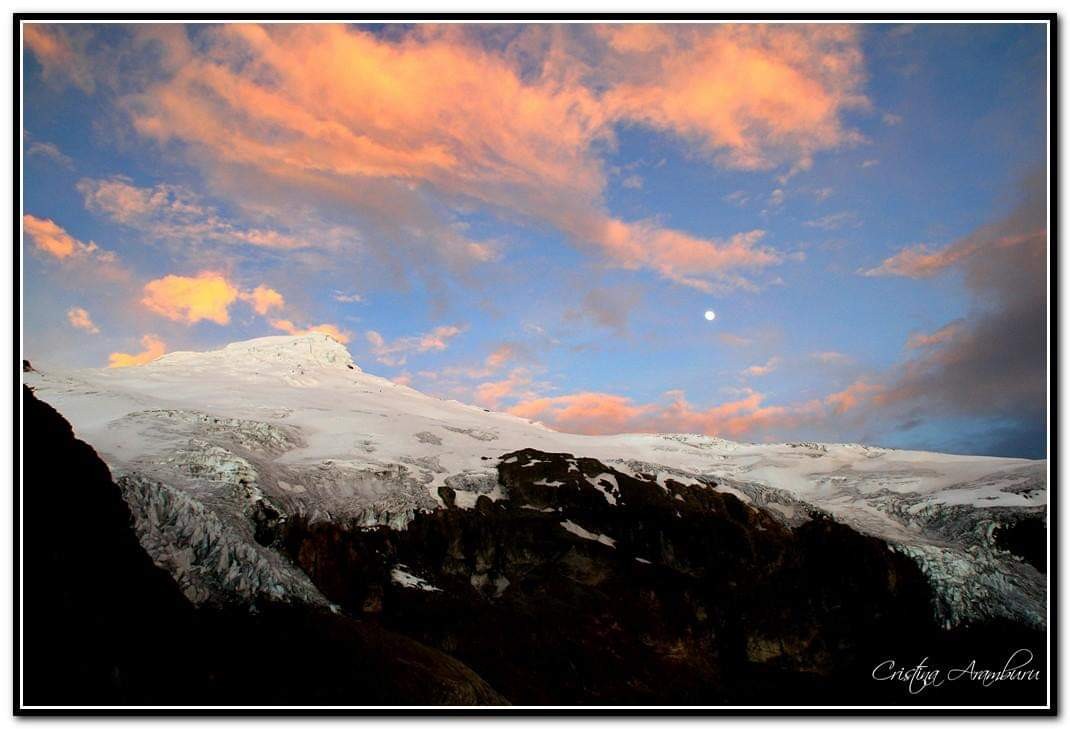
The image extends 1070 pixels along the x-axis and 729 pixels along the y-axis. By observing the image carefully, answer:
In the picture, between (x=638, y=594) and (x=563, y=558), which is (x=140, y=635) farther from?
(x=638, y=594)

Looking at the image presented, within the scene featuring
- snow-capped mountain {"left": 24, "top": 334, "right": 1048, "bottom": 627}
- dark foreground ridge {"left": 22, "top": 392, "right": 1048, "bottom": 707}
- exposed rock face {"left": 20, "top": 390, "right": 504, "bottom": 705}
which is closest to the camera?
exposed rock face {"left": 20, "top": 390, "right": 504, "bottom": 705}

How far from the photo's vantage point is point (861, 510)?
52.8 meters

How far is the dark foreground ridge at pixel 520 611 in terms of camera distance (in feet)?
45.6

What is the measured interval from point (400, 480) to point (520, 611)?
1419 centimetres

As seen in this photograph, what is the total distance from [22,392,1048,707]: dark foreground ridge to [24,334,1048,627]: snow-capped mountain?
105 cm

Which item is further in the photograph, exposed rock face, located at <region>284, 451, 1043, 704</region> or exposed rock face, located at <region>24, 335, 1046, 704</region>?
exposed rock face, located at <region>284, 451, 1043, 704</region>

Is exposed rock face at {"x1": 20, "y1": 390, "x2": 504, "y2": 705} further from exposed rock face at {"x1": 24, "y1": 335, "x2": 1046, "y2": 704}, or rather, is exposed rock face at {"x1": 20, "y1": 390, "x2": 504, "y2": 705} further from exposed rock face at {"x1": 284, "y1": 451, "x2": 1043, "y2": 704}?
exposed rock face at {"x1": 284, "y1": 451, "x2": 1043, "y2": 704}

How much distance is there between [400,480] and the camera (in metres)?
42.6

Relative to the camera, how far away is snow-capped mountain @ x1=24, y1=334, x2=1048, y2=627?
22.9m
